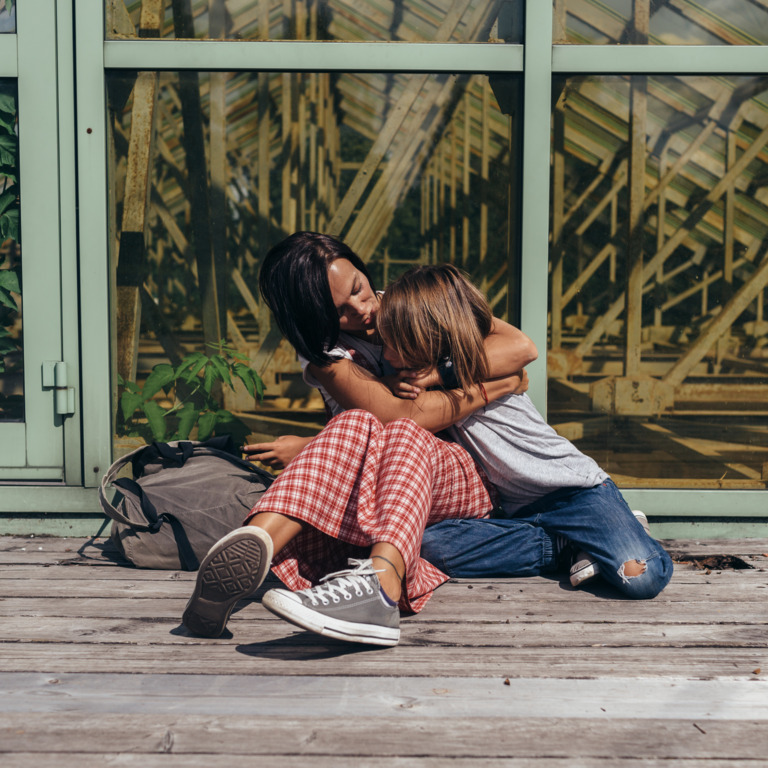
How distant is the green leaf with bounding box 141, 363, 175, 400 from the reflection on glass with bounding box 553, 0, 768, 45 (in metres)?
1.78

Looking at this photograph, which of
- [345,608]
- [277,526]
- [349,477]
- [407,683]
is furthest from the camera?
[349,477]

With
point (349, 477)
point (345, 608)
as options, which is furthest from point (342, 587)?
point (349, 477)

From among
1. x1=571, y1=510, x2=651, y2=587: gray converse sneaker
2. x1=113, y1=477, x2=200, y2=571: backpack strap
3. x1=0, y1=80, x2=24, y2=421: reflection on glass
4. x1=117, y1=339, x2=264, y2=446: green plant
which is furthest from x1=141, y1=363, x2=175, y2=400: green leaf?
x1=571, y1=510, x2=651, y2=587: gray converse sneaker

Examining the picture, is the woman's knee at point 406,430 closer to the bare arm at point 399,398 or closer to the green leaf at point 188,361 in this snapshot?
the bare arm at point 399,398

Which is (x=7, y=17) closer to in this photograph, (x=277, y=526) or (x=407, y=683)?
(x=277, y=526)

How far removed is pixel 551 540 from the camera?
235 cm

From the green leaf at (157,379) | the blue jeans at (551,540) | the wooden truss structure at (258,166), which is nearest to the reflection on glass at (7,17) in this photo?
the wooden truss structure at (258,166)

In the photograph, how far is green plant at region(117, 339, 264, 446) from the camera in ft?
9.49

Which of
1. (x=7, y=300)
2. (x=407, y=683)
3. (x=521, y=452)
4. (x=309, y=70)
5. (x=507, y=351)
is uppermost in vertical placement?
(x=309, y=70)

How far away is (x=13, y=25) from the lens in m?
2.74

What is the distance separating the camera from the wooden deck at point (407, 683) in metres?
1.35

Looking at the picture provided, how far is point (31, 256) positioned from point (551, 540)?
1.95 m

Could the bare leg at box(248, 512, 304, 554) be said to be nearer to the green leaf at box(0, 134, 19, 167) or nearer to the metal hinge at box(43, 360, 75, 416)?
the metal hinge at box(43, 360, 75, 416)

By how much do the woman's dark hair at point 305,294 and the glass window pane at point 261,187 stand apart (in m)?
0.65
